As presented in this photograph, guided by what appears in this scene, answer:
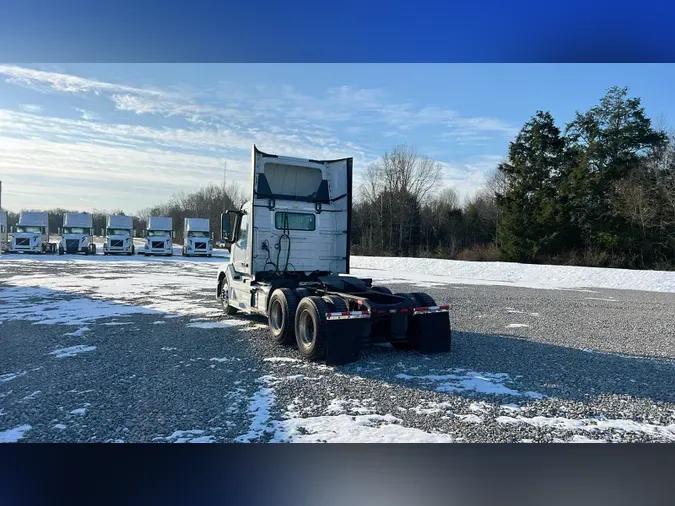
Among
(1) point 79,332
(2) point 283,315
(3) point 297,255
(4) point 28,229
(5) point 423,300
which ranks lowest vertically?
(1) point 79,332

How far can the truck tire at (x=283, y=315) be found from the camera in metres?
8.27

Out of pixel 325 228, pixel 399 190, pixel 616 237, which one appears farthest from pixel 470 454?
pixel 399 190

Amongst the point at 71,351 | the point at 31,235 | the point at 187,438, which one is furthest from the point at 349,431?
the point at 31,235

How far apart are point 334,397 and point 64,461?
9.12ft

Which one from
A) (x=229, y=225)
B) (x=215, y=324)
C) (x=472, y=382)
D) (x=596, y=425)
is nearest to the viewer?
(x=596, y=425)

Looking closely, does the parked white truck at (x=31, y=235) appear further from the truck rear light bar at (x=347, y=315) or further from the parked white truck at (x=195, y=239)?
the truck rear light bar at (x=347, y=315)

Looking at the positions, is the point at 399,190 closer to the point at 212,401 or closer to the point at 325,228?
the point at 325,228

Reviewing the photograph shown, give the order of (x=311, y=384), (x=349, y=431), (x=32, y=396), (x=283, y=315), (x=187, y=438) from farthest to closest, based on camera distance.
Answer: (x=283, y=315) < (x=311, y=384) < (x=32, y=396) < (x=349, y=431) < (x=187, y=438)

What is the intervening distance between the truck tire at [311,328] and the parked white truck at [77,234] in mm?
34418

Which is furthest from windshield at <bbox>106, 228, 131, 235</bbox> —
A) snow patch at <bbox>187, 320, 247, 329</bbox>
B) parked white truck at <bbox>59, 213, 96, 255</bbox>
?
snow patch at <bbox>187, 320, 247, 329</bbox>

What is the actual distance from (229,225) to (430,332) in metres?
5.38

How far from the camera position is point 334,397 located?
5852 mm

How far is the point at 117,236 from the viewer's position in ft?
124

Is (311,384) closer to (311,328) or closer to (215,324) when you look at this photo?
(311,328)
